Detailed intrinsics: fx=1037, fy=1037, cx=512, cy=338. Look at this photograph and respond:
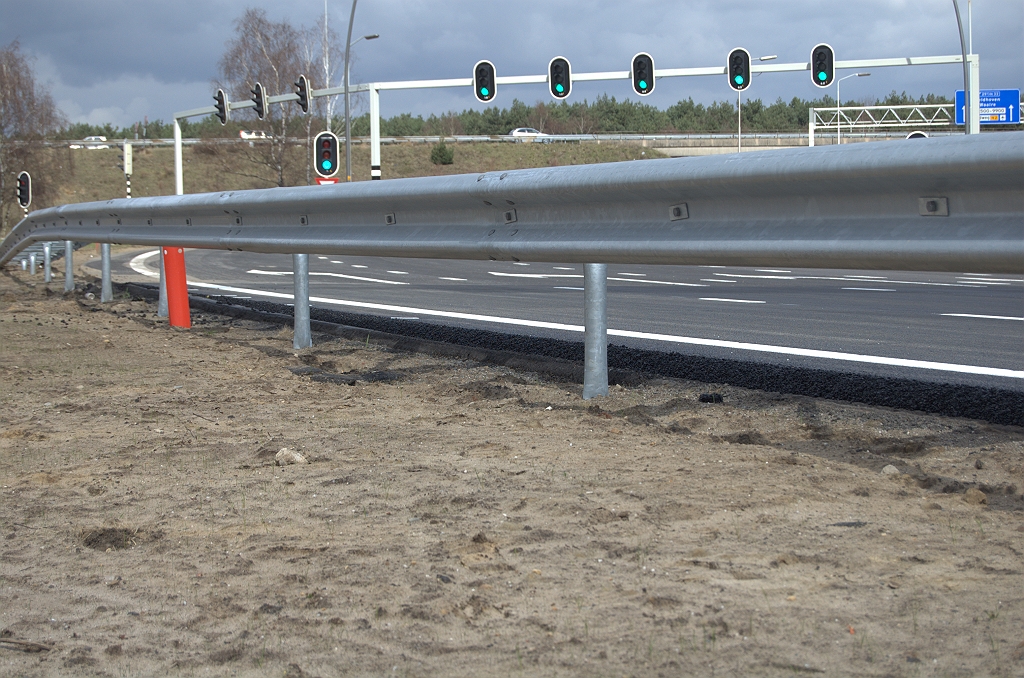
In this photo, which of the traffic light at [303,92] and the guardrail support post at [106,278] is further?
the traffic light at [303,92]

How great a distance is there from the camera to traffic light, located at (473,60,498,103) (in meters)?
32.8

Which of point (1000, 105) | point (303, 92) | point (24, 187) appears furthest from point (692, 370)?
point (1000, 105)

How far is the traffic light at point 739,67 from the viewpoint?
1232 inches

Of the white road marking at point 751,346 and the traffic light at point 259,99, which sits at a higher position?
the traffic light at point 259,99

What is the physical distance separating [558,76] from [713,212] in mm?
29615

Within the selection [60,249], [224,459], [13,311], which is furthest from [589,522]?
[60,249]

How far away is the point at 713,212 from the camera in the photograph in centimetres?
405

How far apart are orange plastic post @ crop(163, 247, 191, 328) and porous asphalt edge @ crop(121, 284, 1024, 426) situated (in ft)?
4.28

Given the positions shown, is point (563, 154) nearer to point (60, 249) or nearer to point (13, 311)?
point (60, 249)

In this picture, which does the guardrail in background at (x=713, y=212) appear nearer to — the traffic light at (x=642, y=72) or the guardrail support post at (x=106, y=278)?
the guardrail support post at (x=106, y=278)

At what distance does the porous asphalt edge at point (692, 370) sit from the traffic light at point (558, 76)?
24383 mm

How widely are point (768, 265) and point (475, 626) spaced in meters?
1.91

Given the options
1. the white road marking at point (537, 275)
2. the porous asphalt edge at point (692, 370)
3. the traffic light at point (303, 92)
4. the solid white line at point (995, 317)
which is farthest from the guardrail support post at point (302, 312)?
the traffic light at point (303, 92)

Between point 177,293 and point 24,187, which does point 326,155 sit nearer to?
point 24,187
